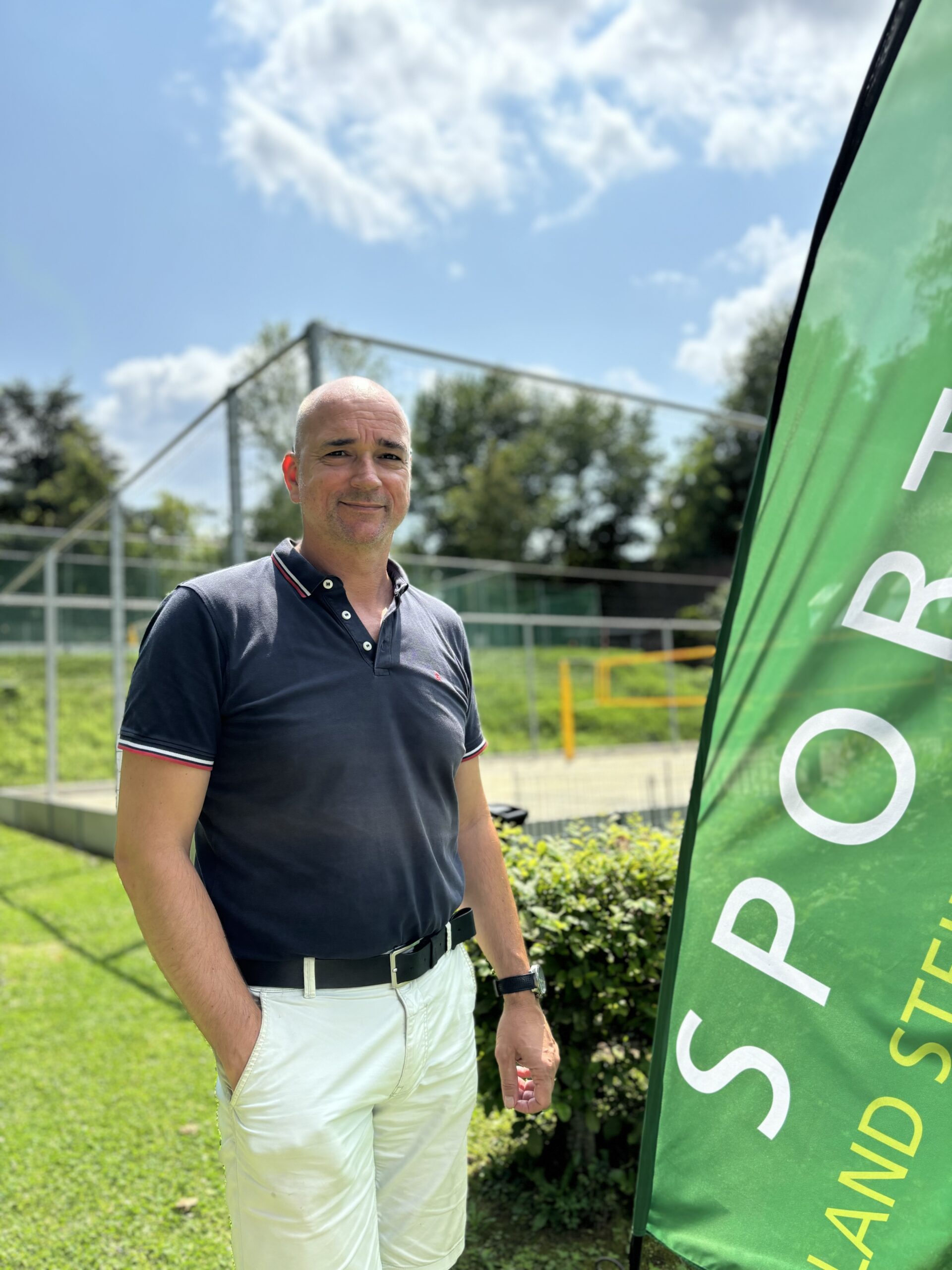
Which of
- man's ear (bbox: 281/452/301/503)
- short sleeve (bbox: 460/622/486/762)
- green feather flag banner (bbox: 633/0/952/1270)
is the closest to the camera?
green feather flag banner (bbox: 633/0/952/1270)

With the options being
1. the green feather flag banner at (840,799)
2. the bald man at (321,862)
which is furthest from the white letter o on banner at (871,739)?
the bald man at (321,862)

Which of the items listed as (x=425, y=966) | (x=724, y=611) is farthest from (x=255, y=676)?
(x=724, y=611)

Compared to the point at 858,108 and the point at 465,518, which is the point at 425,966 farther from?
the point at 465,518

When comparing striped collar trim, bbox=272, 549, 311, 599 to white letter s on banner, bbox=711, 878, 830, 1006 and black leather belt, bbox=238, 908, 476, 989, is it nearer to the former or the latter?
black leather belt, bbox=238, 908, 476, 989

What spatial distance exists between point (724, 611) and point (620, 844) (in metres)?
1.57

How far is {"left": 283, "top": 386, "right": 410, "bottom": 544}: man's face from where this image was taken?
1731 mm

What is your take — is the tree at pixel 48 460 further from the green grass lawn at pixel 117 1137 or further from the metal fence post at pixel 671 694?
the green grass lawn at pixel 117 1137

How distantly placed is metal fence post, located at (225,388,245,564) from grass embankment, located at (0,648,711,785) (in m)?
4.53

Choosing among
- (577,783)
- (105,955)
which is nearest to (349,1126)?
(105,955)

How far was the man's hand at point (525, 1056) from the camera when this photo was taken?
1917 mm

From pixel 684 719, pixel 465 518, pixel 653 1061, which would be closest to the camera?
pixel 653 1061

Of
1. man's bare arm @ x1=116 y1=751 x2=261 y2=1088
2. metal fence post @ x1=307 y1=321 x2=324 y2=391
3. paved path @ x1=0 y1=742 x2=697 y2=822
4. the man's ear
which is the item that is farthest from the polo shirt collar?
paved path @ x1=0 y1=742 x2=697 y2=822

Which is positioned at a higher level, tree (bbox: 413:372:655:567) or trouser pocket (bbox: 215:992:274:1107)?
tree (bbox: 413:372:655:567)

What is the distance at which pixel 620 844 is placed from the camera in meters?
3.15
